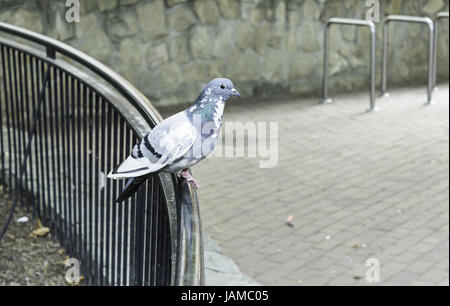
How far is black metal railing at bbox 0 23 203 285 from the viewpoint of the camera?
2.63 meters

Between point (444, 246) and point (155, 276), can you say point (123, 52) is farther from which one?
point (155, 276)

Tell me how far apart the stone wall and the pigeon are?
7066mm

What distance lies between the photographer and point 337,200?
23.3 feet

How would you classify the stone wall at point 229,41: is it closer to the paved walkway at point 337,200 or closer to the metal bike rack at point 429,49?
the metal bike rack at point 429,49

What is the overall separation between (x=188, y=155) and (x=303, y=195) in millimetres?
5177

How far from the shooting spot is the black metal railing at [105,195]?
2.63m

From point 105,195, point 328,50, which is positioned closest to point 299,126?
point 328,50

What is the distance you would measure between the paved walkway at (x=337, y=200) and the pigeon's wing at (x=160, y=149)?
3.45 meters

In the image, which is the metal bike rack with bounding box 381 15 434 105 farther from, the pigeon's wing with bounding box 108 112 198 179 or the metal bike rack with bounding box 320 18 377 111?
the pigeon's wing with bounding box 108 112 198 179

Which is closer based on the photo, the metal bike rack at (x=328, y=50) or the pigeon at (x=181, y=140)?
the pigeon at (x=181, y=140)

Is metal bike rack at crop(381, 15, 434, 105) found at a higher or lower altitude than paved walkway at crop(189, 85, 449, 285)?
higher

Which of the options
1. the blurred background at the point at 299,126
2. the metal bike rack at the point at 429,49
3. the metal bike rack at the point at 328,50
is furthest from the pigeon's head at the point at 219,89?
the metal bike rack at the point at 429,49

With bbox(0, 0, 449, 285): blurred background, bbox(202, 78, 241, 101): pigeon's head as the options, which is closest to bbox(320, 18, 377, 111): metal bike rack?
bbox(0, 0, 449, 285): blurred background

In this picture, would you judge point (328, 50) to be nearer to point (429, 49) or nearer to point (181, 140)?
point (429, 49)
